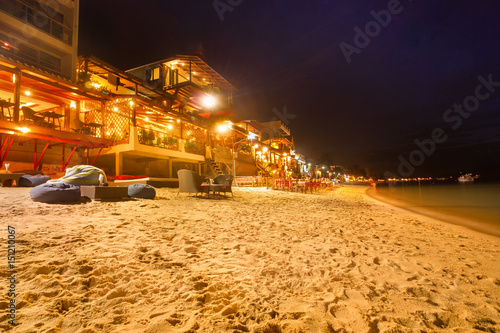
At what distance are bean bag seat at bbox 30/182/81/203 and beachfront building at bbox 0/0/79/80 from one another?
9.91 meters

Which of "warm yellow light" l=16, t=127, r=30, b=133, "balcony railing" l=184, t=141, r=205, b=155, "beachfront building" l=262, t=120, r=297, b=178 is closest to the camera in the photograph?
"warm yellow light" l=16, t=127, r=30, b=133

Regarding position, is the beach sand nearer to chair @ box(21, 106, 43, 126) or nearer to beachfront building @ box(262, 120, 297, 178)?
chair @ box(21, 106, 43, 126)

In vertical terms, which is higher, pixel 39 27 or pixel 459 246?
pixel 39 27

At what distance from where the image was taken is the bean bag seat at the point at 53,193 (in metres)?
5.35

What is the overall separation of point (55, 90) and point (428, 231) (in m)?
16.8

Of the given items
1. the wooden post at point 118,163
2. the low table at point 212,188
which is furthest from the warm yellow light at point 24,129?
the low table at point 212,188

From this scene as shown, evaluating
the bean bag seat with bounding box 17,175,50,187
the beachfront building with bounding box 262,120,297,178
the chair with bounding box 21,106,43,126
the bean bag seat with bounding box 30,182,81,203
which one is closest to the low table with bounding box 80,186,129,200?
the bean bag seat with bounding box 30,182,81,203

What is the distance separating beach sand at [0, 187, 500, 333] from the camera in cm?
180

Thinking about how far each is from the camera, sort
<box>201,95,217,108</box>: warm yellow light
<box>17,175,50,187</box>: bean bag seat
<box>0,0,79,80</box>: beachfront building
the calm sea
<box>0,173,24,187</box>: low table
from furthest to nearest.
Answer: <box>201,95,217,108</box>: warm yellow light
<box>0,0,79,80</box>: beachfront building
<box>17,175,50,187</box>: bean bag seat
<box>0,173,24,187</box>: low table
the calm sea

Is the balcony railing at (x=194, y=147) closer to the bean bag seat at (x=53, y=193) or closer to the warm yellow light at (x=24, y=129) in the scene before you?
the warm yellow light at (x=24, y=129)

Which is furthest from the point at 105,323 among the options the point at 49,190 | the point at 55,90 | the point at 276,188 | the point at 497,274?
the point at 276,188

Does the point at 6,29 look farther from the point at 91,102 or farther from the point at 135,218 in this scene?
the point at 135,218

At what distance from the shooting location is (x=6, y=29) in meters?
11.4

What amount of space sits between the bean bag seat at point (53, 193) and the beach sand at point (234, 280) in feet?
3.39
